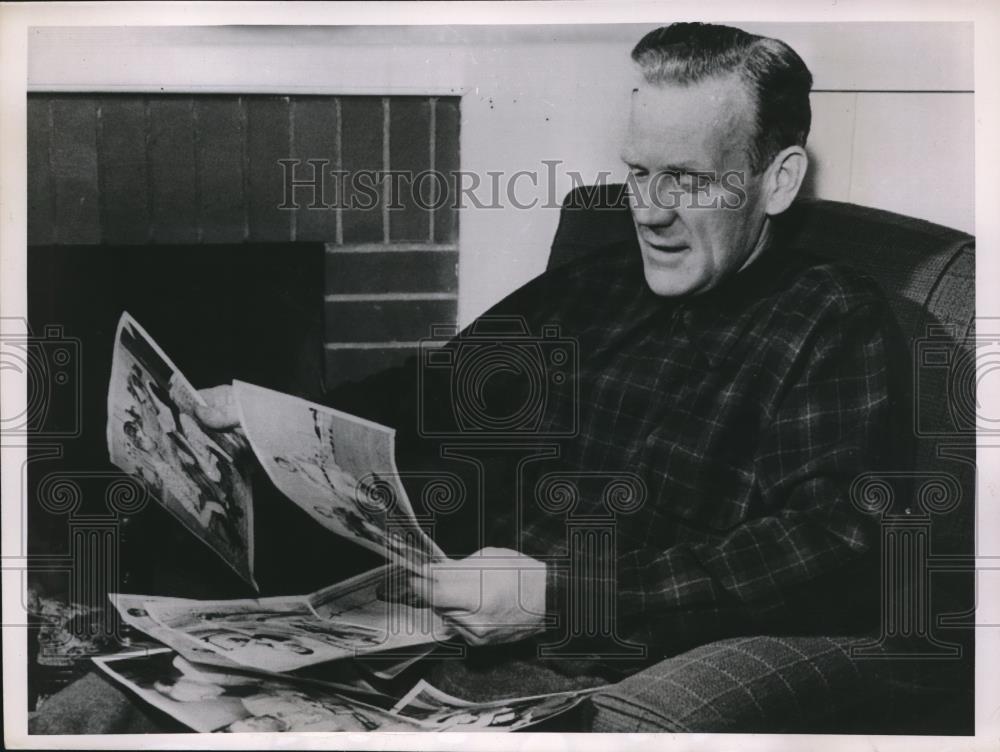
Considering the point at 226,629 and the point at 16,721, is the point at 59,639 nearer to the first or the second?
the point at 16,721

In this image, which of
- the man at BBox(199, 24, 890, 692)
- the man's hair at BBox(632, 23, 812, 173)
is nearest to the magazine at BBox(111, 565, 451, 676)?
the man at BBox(199, 24, 890, 692)

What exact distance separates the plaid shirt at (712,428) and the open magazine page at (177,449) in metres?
0.45

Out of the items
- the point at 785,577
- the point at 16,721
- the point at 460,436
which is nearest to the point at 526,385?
the point at 460,436

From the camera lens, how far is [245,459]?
222 cm

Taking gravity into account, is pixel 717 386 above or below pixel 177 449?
above

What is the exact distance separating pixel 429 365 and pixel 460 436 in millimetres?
151

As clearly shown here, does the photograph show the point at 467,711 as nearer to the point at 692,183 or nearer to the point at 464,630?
the point at 464,630

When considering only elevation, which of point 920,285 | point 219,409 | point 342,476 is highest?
point 920,285

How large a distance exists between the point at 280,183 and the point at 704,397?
0.91m

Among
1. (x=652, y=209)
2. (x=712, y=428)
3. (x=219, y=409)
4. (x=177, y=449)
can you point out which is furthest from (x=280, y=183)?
(x=712, y=428)

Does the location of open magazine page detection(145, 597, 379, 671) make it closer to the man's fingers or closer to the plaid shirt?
the man's fingers

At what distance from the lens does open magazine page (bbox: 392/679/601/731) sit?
2211mm

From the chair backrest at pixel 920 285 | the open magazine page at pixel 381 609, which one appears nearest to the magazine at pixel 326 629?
the open magazine page at pixel 381 609
